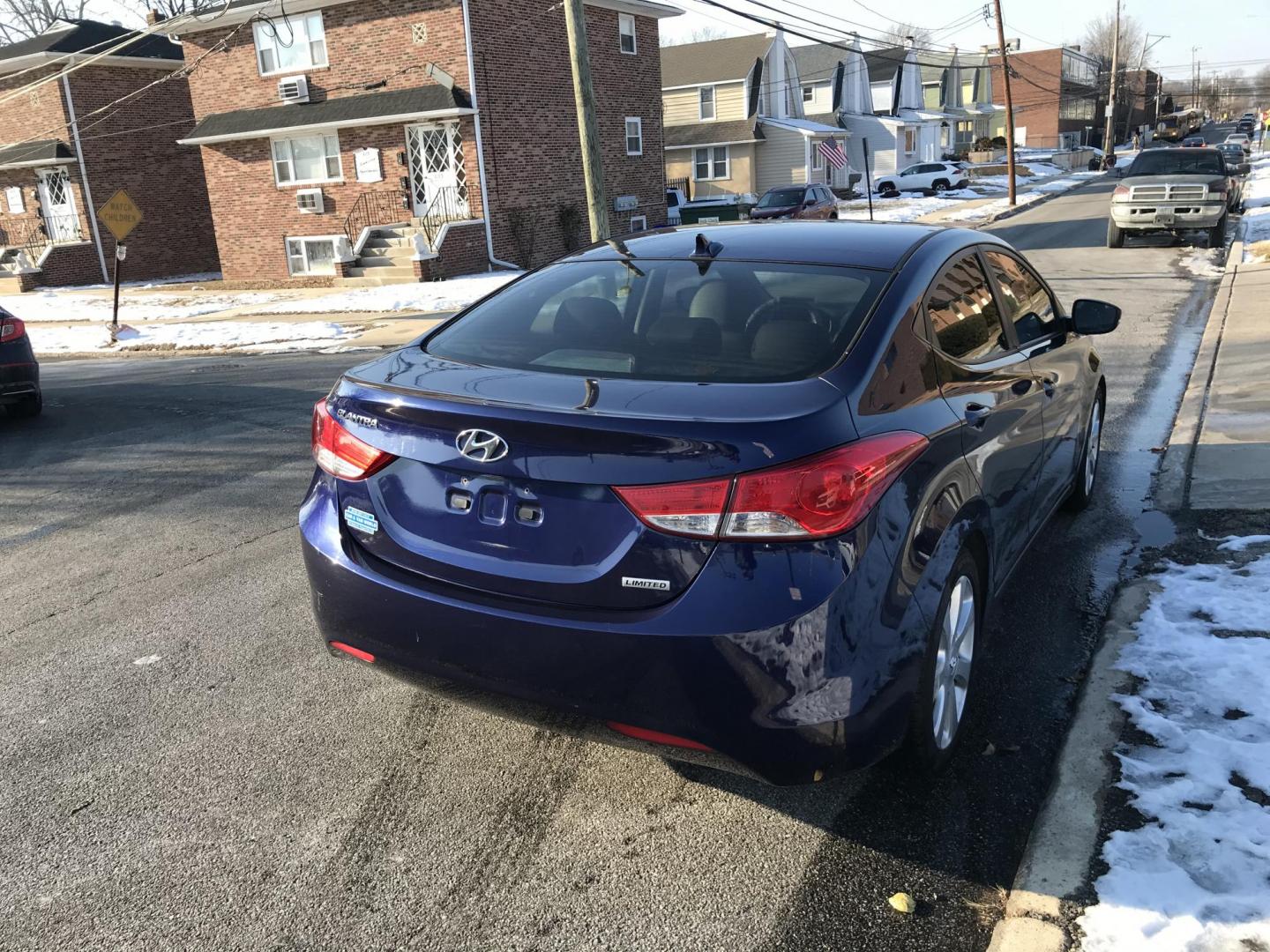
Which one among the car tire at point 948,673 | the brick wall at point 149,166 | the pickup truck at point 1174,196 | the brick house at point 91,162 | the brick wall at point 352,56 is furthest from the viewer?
the brick wall at point 149,166

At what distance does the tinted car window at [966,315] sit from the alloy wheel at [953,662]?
826 millimetres

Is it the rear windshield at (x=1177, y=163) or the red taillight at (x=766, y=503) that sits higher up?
the rear windshield at (x=1177, y=163)

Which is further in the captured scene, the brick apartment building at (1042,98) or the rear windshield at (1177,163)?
the brick apartment building at (1042,98)

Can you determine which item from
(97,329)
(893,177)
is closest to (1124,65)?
(893,177)

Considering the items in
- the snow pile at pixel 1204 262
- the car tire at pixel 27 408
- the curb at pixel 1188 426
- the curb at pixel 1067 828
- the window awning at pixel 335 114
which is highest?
the window awning at pixel 335 114

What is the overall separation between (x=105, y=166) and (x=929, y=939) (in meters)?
35.7

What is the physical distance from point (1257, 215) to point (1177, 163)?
601cm

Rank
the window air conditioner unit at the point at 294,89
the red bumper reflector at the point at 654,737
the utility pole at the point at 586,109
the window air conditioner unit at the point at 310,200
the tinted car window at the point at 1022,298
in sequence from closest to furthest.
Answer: the red bumper reflector at the point at 654,737 → the tinted car window at the point at 1022,298 → the utility pole at the point at 586,109 → the window air conditioner unit at the point at 294,89 → the window air conditioner unit at the point at 310,200

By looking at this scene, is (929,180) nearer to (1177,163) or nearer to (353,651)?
(1177,163)

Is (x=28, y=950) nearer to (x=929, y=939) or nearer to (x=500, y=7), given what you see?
(x=929, y=939)

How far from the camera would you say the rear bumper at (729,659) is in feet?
8.32

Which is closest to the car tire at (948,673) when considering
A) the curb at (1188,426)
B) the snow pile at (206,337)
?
the curb at (1188,426)

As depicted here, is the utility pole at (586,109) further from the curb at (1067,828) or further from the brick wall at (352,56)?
the curb at (1067,828)

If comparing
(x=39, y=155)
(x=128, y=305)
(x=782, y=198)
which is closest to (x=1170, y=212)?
(x=782, y=198)
